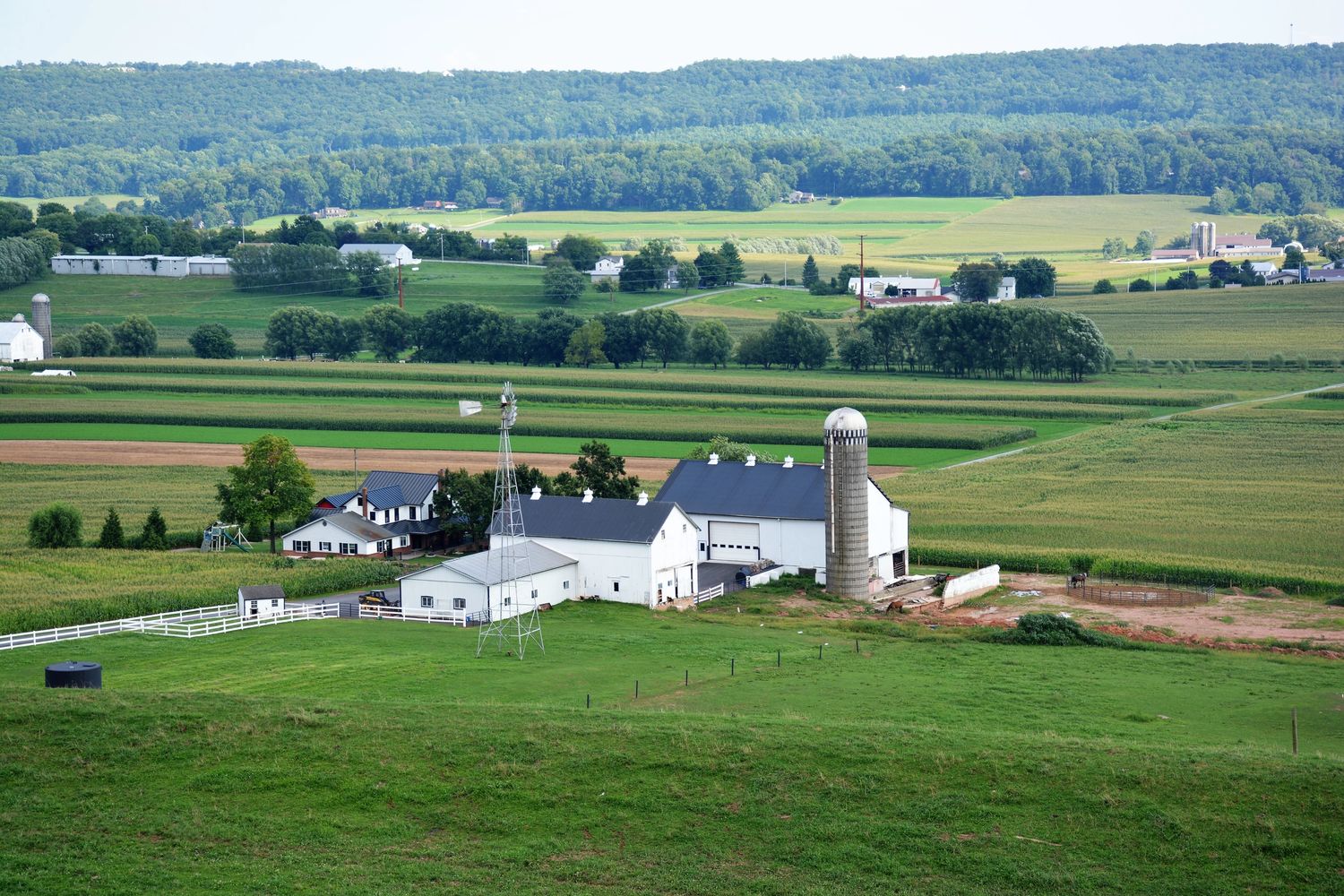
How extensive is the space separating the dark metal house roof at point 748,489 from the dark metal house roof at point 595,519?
5439 mm

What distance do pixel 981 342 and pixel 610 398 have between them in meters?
33.3

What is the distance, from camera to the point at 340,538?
6222cm

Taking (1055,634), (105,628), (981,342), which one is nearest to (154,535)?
(105,628)

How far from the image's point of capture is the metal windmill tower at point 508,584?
Result: 154 feet

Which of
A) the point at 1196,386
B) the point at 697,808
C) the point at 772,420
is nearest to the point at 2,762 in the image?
the point at 697,808

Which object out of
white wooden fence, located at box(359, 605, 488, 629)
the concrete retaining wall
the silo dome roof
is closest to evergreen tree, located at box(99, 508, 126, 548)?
white wooden fence, located at box(359, 605, 488, 629)

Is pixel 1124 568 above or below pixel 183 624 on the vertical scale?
below

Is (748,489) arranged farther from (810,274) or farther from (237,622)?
(810,274)

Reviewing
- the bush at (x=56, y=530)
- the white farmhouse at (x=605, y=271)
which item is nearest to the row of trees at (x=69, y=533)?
the bush at (x=56, y=530)

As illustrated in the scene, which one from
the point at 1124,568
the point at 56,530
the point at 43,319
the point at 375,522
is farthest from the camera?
the point at 43,319

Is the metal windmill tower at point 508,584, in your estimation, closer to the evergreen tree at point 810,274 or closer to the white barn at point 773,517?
the white barn at point 773,517

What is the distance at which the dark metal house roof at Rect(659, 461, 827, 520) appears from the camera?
59.9 metres

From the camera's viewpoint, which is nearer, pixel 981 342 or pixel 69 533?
pixel 69 533

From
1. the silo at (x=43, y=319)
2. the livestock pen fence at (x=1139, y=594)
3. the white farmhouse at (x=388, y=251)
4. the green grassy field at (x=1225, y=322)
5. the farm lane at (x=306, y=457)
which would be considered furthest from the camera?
the white farmhouse at (x=388, y=251)
